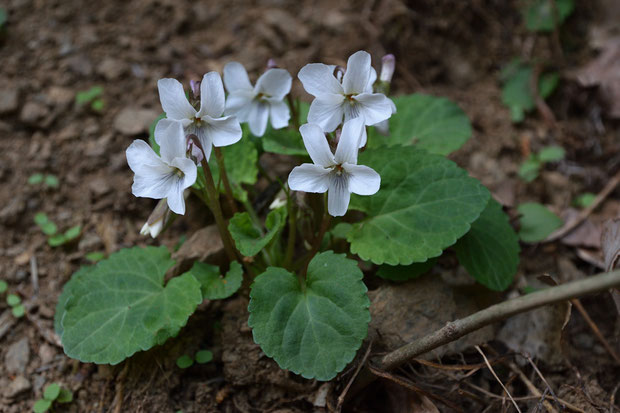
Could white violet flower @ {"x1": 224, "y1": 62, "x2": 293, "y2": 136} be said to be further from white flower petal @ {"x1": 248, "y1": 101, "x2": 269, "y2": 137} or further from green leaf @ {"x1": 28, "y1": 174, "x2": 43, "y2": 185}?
green leaf @ {"x1": 28, "y1": 174, "x2": 43, "y2": 185}

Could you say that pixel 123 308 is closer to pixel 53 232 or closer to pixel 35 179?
pixel 53 232

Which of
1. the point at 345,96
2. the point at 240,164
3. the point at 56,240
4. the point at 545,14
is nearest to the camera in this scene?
the point at 345,96

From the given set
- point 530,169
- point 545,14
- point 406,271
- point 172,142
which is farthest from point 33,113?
point 545,14

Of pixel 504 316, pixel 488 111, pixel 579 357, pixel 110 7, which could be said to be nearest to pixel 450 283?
pixel 579 357

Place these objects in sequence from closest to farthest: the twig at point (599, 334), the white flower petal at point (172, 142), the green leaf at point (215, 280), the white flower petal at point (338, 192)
A: the white flower petal at point (172, 142), the white flower petal at point (338, 192), the green leaf at point (215, 280), the twig at point (599, 334)

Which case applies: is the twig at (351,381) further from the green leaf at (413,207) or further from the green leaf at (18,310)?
the green leaf at (18,310)

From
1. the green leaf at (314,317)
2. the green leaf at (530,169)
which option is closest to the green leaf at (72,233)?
the green leaf at (314,317)

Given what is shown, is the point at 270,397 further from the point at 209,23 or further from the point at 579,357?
the point at 209,23
